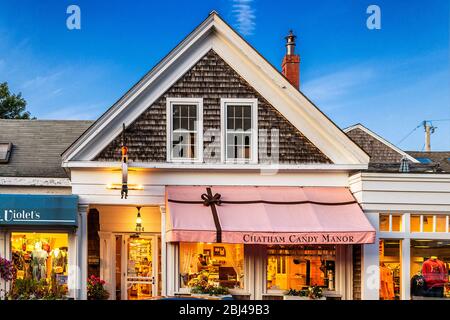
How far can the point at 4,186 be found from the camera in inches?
674

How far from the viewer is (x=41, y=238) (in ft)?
53.8

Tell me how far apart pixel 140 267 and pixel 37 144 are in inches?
186

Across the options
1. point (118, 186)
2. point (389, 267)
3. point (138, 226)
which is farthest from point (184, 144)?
point (389, 267)

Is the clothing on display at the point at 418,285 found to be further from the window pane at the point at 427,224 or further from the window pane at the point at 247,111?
the window pane at the point at 247,111

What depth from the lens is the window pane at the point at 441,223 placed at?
15375 millimetres

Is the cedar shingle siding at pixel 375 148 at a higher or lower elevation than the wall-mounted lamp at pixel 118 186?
higher

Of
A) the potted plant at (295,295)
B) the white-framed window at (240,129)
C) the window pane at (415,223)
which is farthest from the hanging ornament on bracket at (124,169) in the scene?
the window pane at (415,223)

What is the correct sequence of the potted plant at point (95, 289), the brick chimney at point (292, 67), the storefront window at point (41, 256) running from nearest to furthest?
1. the storefront window at point (41, 256)
2. the potted plant at point (95, 289)
3. the brick chimney at point (292, 67)

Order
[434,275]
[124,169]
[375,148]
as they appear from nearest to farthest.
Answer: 1. [124,169]
2. [434,275]
3. [375,148]

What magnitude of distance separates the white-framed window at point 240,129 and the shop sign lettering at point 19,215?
469cm

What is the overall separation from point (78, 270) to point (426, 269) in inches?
321

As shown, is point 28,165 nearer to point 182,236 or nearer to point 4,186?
point 4,186

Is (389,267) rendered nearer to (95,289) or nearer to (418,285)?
(418,285)

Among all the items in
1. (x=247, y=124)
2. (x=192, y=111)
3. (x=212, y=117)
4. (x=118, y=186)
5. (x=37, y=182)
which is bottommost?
(x=118, y=186)
